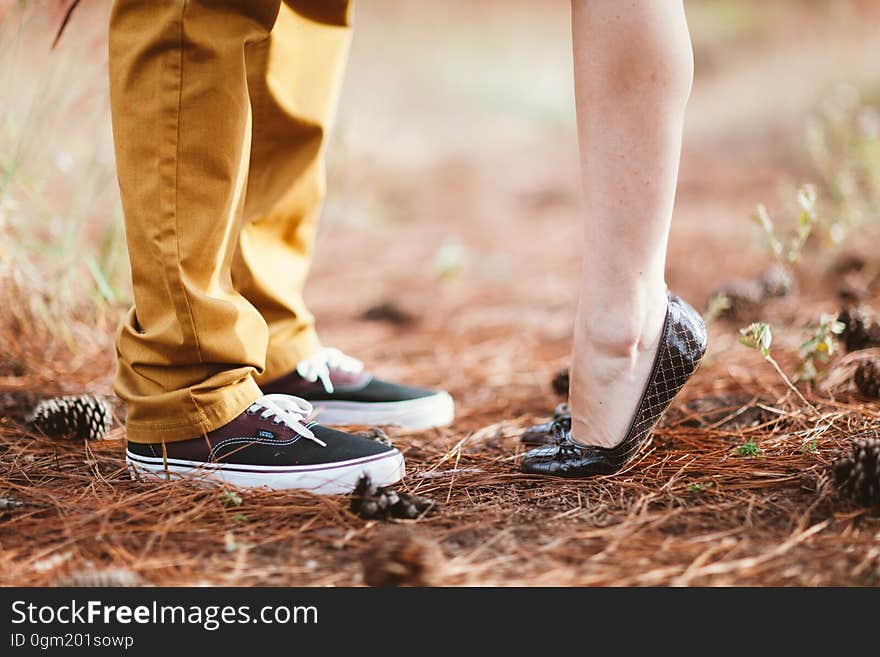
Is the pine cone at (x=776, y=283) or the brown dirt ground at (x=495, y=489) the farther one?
the pine cone at (x=776, y=283)

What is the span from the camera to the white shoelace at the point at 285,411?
4.11 feet

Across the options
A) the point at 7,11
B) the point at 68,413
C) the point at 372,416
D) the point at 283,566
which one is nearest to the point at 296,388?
the point at 372,416

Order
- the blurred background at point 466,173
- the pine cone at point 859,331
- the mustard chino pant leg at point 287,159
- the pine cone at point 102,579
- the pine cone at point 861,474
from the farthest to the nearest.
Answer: the blurred background at point 466,173 → the pine cone at point 859,331 → the mustard chino pant leg at point 287,159 → the pine cone at point 861,474 → the pine cone at point 102,579

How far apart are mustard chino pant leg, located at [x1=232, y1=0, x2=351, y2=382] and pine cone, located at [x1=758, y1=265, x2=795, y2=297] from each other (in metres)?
1.17

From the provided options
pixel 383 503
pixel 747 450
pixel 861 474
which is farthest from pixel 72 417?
pixel 861 474

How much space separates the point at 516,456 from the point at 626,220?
46cm

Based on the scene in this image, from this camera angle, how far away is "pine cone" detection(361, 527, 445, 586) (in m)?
0.94

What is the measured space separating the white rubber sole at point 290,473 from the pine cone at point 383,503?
0.06 meters

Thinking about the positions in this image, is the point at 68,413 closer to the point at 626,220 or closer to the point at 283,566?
the point at 283,566

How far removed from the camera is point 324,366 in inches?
62.3

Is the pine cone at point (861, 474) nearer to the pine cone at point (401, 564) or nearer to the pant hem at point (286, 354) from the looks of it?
the pine cone at point (401, 564)

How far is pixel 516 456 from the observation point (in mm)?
1375

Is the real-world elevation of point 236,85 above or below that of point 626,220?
above

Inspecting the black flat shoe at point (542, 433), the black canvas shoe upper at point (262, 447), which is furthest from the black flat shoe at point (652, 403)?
the black canvas shoe upper at point (262, 447)
